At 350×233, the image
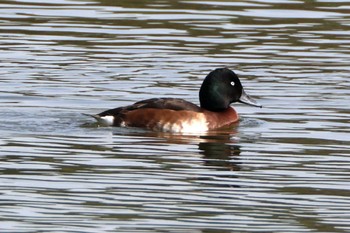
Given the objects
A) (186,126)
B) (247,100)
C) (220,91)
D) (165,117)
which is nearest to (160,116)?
(165,117)

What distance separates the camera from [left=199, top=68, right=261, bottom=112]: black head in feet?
53.9

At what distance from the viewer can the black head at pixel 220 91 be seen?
53.9ft

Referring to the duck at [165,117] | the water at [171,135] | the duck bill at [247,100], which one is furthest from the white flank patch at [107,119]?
the duck bill at [247,100]

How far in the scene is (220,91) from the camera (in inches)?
648

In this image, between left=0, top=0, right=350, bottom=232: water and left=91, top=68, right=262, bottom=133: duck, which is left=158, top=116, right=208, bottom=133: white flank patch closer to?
left=91, top=68, right=262, bottom=133: duck

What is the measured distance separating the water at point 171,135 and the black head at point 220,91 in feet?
1.39

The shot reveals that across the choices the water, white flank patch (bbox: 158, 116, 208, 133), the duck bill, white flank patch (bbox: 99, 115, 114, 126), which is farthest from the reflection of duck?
the duck bill

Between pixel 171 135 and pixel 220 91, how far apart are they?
135cm

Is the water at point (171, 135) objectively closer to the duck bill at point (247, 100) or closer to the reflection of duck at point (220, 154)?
the reflection of duck at point (220, 154)

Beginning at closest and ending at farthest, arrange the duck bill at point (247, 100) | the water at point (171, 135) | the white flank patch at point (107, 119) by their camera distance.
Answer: the water at point (171, 135)
the white flank patch at point (107, 119)
the duck bill at point (247, 100)

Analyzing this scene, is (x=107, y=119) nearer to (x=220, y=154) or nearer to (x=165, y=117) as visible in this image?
(x=165, y=117)

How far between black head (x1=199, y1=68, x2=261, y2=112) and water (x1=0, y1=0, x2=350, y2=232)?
425 mm

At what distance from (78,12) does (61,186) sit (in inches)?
510

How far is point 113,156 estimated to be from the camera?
13320 millimetres
